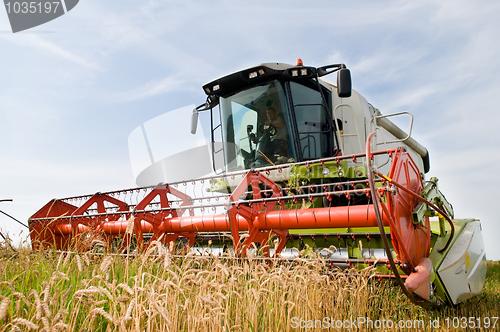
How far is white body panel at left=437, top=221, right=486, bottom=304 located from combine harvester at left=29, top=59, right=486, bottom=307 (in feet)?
0.04

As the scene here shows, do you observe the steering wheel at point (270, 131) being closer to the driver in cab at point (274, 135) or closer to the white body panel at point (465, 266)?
the driver in cab at point (274, 135)

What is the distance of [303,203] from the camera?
3240mm

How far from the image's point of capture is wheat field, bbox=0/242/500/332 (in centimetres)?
159

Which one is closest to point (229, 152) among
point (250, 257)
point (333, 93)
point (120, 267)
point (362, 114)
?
point (333, 93)

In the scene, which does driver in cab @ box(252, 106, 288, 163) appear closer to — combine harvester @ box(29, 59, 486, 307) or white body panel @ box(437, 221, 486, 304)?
combine harvester @ box(29, 59, 486, 307)

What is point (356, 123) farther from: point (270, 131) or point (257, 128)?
point (257, 128)

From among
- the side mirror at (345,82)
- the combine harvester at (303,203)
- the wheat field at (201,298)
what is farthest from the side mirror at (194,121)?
the wheat field at (201,298)

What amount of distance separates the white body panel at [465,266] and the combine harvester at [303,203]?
0.01m

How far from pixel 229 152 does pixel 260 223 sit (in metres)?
2.10

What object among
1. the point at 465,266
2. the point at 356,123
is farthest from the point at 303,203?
the point at 356,123

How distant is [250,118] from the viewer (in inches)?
197

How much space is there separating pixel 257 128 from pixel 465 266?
2.84 metres

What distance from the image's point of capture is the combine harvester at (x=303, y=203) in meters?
2.87

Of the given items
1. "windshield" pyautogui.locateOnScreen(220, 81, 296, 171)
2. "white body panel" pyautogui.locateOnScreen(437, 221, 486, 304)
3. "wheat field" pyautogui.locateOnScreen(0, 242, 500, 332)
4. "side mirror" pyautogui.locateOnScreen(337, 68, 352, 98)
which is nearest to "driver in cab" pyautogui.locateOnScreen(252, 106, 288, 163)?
"windshield" pyautogui.locateOnScreen(220, 81, 296, 171)
